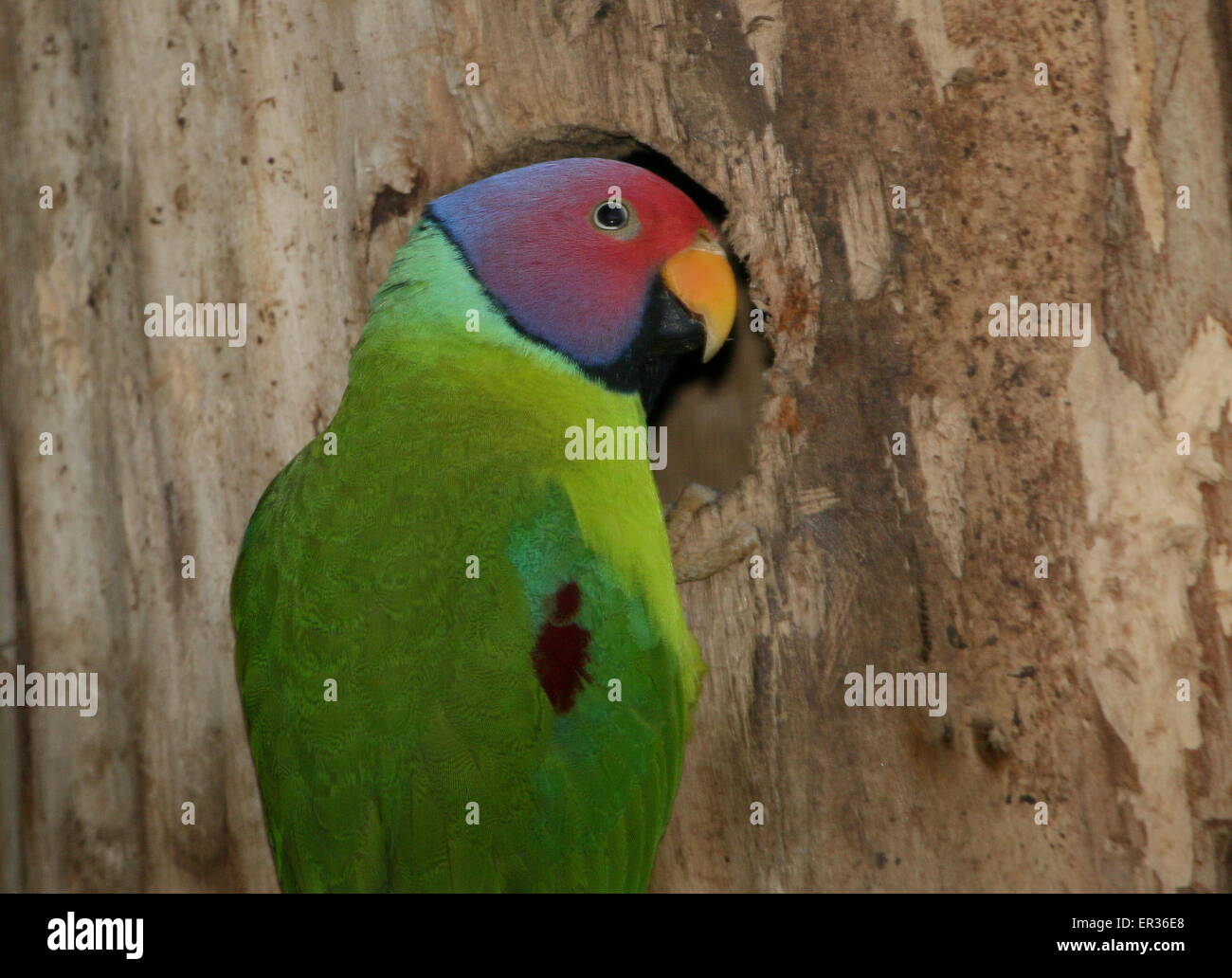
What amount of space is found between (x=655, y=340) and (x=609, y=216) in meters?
0.28

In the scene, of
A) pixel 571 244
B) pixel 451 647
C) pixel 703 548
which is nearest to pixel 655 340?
pixel 571 244

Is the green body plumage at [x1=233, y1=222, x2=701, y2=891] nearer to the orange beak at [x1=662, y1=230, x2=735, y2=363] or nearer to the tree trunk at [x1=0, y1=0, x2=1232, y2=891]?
the tree trunk at [x1=0, y1=0, x2=1232, y2=891]

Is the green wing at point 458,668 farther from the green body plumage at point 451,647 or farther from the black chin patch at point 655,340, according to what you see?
the black chin patch at point 655,340

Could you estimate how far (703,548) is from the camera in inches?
95.3

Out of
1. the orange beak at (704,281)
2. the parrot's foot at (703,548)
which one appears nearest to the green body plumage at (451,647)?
the parrot's foot at (703,548)

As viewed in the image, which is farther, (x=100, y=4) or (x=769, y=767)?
(x=100, y=4)

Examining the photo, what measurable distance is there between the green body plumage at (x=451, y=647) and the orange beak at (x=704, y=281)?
40 centimetres

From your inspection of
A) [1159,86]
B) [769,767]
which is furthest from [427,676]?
[1159,86]

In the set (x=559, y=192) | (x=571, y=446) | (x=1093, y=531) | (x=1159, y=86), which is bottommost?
(x=1093, y=531)

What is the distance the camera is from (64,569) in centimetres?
246

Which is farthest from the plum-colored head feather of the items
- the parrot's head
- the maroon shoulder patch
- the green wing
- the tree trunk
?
the maroon shoulder patch

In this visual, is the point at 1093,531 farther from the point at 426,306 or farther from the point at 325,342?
the point at 325,342

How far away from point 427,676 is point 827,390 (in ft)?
3.32

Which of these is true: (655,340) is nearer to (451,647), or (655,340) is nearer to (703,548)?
(703,548)
